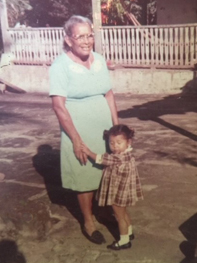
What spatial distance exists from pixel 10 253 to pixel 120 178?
1.24 meters

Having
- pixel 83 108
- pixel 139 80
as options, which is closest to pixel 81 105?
pixel 83 108

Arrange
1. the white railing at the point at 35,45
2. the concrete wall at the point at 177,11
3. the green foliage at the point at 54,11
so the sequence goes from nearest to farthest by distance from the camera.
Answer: the white railing at the point at 35,45, the concrete wall at the point at 177,11, the green foliage at the point at 54,11

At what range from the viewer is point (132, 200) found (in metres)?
3.43

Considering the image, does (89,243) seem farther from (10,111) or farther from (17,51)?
(17,51)

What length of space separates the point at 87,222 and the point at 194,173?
2.08m

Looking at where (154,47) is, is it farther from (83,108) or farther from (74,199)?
(83,108)

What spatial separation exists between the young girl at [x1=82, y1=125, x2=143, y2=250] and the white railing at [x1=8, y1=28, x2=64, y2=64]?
1004cm

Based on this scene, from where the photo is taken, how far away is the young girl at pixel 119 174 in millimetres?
3332

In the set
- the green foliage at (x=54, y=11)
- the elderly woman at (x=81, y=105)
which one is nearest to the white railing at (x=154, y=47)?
the green foliage at (x=54, y=11)

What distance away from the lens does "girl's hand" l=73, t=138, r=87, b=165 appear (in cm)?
340

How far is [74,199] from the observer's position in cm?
481

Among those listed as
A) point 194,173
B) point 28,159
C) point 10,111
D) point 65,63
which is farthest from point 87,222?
point 10,111

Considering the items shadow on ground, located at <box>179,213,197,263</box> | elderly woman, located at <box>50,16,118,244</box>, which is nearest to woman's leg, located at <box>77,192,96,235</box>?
elderly woman, located at <box>50,16,118,244</box>

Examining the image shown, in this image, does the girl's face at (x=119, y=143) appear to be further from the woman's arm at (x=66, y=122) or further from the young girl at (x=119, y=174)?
the woman's arm at (x=66, y=122)
